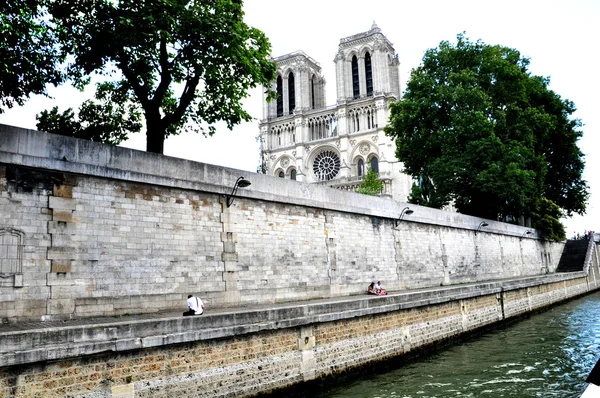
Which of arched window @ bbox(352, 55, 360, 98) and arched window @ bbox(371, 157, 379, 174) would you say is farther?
arched window @ bbox(352, 55, 360, 98)

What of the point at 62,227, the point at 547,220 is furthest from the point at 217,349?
the point at 547,220

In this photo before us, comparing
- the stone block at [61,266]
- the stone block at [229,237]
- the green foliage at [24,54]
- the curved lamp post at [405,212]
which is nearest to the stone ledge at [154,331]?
the stone block at [61,266]

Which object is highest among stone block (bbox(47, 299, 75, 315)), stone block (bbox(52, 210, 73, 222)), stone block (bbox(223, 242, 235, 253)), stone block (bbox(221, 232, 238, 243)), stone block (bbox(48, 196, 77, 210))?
stone block (bbox(48, 196, 77, 210))

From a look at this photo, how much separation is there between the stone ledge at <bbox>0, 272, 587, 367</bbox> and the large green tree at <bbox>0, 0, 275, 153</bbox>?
21.9 feet

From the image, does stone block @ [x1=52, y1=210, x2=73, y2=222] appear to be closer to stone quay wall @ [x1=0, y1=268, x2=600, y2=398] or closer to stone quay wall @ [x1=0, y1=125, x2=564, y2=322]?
stone quay wall @ [x1=0, y1=125, x2=564, y2=322]

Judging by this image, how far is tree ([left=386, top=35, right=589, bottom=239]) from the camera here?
24406 millimetres

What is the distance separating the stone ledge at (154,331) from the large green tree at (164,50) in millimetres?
6688

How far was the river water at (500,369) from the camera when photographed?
31.9 ft

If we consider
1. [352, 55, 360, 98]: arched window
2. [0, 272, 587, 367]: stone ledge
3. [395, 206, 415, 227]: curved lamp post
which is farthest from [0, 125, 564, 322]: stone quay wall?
[352, 55, 360, 98]: arched window

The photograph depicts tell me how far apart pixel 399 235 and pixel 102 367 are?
45.0ft

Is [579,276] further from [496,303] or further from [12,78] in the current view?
[12,78]

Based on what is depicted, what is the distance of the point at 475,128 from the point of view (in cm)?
2431

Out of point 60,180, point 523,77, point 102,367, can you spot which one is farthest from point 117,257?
point 523,77

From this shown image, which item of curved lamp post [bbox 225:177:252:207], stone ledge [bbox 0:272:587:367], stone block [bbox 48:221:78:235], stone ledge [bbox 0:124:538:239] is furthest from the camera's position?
curved lamp post [bbox 225:177:252:207]
